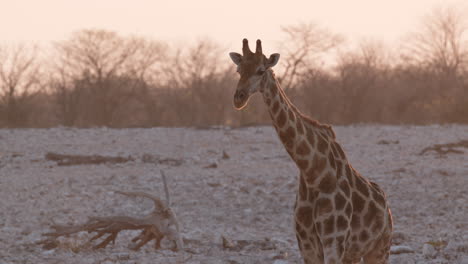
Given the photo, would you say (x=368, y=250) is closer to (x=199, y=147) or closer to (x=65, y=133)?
(x=199, y=147)

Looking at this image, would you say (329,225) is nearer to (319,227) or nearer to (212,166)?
(319,227)

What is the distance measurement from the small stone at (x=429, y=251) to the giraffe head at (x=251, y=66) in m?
3.58

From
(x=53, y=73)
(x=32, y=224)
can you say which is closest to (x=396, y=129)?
(x=32, y=224)

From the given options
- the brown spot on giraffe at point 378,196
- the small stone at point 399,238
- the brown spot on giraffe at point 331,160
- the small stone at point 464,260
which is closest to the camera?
the brown spot on giraffe at point 331,160

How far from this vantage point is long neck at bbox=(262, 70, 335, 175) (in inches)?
175

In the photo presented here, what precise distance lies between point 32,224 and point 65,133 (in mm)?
10013

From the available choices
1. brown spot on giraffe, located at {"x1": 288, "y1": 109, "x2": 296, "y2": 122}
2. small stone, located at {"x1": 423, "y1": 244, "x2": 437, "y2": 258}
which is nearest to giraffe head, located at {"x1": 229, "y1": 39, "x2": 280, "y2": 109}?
brown spot on giraffe, located at {"x1": 288, "y1": 109, "x2": 296, "y2": 122}

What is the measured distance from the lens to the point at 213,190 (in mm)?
11266

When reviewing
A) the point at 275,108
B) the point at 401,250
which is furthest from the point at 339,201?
the point at 401,250

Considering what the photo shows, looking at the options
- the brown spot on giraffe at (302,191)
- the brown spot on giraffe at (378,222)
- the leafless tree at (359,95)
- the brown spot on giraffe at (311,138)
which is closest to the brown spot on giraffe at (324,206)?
the brown spot on giraffe at (302,191)

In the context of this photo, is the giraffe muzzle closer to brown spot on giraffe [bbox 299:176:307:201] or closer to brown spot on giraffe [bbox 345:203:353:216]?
brown spot on giraffe [bbox 299:176:307:201]

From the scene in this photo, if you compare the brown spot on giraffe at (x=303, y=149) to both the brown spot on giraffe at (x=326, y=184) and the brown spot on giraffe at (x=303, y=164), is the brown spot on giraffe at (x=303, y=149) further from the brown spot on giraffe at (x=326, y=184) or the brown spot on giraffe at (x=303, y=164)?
the brown spot on giraffe at (x=326, y=184)

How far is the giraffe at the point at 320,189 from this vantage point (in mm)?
4441

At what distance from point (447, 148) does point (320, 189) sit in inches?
443
